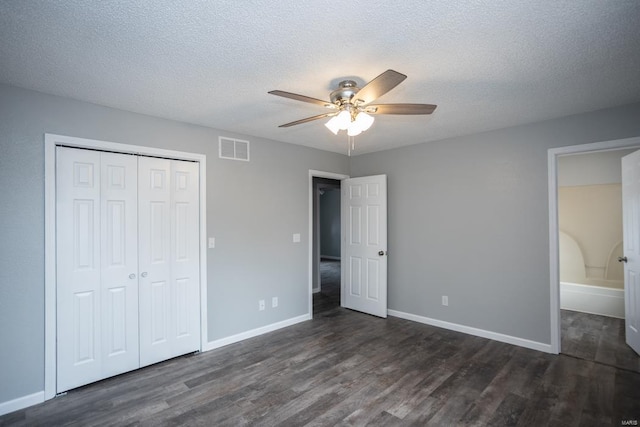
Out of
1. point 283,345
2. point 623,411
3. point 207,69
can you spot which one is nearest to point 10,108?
point 207,69

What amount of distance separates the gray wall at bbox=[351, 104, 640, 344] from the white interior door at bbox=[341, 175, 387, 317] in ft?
0.69

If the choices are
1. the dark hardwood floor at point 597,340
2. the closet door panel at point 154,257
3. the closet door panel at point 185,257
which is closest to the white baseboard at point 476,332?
the dark hardwood floor at point 597,340

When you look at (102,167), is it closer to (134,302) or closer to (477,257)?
(134,302)

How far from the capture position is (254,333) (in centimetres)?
384

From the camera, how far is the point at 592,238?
4953 mm

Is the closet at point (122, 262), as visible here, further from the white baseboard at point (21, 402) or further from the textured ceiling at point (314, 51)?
the textured ceiling at point (314, 51)

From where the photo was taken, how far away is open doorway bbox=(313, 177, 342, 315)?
18.5 feet

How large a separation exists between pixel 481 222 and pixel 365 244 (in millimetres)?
1623

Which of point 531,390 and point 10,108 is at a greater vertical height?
point 10,108

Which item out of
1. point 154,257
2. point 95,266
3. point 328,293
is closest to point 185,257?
point 154,257

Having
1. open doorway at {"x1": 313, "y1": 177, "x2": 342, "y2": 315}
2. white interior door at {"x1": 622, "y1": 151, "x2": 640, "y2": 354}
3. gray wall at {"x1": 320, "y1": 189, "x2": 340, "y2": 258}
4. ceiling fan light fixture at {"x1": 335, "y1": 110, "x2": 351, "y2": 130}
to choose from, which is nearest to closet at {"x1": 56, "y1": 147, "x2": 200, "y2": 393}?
ceiling fan light fixture at {"x1": 335, "y1": 110, "x2": 351, "y2": 130}

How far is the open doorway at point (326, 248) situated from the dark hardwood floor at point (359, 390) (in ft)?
5.65

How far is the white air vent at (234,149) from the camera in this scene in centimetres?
360

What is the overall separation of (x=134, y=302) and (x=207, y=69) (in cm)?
226
